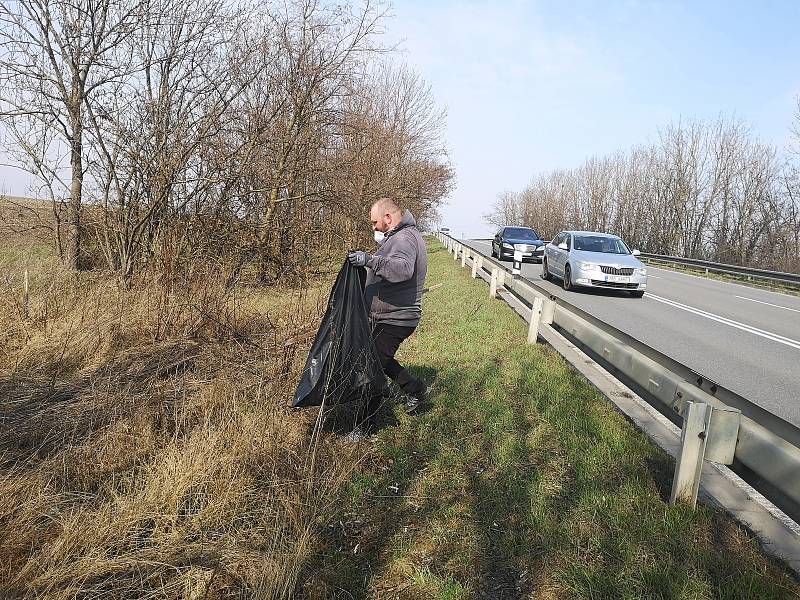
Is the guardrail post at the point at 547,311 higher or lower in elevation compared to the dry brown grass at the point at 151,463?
higher

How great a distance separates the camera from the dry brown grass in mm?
2379

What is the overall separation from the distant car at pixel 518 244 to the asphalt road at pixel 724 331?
29.5 ft

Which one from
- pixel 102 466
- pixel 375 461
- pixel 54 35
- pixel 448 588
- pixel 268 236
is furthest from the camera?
pixel 268 236

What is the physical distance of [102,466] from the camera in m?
3.25

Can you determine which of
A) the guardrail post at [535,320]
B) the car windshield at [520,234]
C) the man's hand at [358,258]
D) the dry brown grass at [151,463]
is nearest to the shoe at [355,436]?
the dry brown grass at [151,463]

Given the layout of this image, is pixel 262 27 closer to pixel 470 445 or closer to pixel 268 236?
pixel 268 236

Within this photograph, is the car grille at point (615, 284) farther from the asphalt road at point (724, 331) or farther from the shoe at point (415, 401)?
the shoe at point (415, 401)

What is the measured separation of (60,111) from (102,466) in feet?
25.9

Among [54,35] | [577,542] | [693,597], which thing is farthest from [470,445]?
[54,35]

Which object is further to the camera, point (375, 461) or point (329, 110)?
point (329, 110)

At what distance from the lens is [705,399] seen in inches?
120

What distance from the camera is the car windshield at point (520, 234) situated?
27109 millimetres

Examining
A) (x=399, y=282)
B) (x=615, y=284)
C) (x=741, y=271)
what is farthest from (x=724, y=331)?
(x=741, y=271)

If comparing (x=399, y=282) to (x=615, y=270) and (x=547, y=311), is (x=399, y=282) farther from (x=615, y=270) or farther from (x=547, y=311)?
(x=615, y=270)
